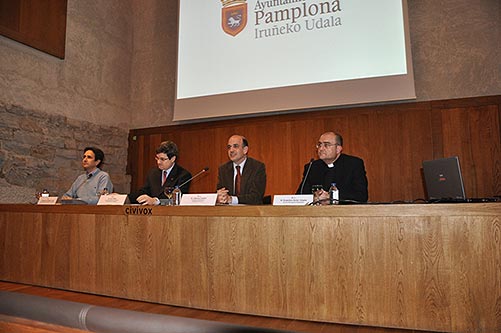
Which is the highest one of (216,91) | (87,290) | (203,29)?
(203,29)

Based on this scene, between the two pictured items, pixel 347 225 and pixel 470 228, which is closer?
pixel 470 228

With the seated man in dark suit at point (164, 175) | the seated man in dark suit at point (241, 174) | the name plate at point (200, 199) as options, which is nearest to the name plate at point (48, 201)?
the seated man in dark suit at point (164, 175)

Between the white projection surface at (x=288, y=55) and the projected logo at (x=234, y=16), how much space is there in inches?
0.4

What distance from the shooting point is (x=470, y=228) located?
4.70ft

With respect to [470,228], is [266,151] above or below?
above

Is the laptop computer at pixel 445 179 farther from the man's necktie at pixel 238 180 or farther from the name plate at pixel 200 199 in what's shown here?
the man's necktie at pixel 238 180

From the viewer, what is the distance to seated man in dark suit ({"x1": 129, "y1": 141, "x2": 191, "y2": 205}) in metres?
3.06

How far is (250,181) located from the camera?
2.96 metres

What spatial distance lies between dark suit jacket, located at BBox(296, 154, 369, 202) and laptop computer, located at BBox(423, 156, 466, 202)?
633 mm

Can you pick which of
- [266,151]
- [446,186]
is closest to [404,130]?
[266,151]

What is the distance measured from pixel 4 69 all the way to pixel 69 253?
2.35m

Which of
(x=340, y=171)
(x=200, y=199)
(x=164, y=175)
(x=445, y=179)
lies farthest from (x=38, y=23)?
(x=445, y=179)

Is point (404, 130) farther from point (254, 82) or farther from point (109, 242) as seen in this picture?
point (109, 242)

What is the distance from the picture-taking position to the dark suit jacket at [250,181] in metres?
2.88
